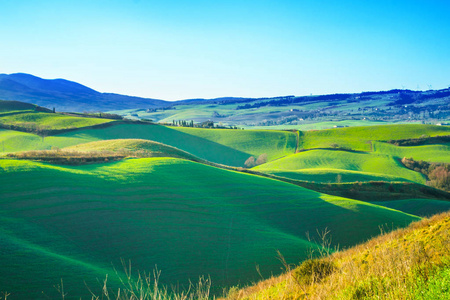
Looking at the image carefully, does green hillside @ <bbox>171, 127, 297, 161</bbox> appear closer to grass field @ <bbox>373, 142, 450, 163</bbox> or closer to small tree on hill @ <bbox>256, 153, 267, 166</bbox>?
small tree on hill @ <bbox>256, 153, 267, 166</bbox>

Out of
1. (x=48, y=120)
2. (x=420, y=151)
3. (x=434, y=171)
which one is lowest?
(x=434, y=171)

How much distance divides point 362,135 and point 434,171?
5215 centimetres

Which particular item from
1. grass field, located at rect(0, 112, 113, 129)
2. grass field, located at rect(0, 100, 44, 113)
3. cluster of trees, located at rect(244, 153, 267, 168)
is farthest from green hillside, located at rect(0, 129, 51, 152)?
cluster of trees, located at rect(244, 153, 267, 168)

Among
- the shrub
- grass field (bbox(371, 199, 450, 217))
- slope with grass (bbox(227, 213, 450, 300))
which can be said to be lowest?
grass field (bbox(371, 199, 450, 217))

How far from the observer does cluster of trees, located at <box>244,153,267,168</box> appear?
97000 millimetres

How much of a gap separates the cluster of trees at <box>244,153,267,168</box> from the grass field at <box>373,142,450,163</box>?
115ft

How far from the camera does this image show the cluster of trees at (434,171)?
69.4m

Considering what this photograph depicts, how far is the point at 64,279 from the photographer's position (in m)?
13.6

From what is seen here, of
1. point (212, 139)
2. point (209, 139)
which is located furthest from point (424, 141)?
point (209, 139)

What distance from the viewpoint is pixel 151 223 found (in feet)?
71.5

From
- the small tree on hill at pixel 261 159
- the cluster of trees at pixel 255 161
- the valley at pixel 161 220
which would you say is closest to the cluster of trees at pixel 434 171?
the valley at pixel 161 220

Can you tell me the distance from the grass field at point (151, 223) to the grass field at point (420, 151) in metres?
66.7

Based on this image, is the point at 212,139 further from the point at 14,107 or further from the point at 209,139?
the point at 14,107

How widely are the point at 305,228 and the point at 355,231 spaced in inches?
171
